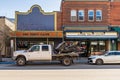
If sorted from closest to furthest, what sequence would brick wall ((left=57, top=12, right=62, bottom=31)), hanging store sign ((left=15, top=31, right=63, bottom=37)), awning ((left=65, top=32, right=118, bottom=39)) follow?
hanging store sign ((left=15, top=31, right=63, bottom=37))
awning ((left=65, top=32, right=118, bottom=39))
brick wall ((left=57, top=12, right=62, bottom=31))

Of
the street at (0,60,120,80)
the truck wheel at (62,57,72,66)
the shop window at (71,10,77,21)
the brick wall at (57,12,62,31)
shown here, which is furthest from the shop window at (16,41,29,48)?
the truck wheel at (62,57,72,66)

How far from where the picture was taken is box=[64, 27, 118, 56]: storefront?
124ft

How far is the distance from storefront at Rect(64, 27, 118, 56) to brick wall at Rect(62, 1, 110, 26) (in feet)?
3.43

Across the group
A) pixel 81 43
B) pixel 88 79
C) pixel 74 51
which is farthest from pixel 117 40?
pixel 88 79

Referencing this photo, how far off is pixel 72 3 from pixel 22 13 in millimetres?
6992

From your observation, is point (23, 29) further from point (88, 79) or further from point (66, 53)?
point (88, 79)

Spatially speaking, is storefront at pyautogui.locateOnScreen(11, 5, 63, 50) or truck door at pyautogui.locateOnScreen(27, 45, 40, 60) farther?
storefront at pyautogui.locateOnScreen(11, 5, 63, 50)

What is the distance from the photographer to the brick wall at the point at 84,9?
130 feet

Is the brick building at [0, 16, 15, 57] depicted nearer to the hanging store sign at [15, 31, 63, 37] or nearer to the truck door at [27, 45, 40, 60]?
the hanging store sign at [15, 31, 63, 37]

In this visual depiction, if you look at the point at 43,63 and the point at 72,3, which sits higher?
the point at 72,3

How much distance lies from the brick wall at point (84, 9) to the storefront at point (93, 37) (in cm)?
105

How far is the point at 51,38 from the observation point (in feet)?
129

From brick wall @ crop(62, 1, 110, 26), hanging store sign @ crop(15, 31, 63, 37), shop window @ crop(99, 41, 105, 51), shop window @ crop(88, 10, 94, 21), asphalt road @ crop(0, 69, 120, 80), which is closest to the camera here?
asphalt road @ crop(0, 69, 120, 80)

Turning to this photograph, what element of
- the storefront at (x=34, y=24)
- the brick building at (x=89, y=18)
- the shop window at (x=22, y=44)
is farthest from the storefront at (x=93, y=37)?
the shop window at (x=22, y=44)
